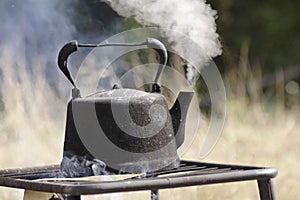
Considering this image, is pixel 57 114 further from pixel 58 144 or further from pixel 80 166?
pixel 80 166

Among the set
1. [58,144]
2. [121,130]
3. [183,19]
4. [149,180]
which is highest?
[183,19]

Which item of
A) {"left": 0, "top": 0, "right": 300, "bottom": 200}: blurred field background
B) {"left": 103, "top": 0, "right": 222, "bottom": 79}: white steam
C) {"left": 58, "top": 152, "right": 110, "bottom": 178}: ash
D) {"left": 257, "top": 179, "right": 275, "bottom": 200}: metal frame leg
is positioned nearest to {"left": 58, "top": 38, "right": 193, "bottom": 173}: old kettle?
{"left": 58, "top": 152, "right": 110, "bottom": 178}: ash

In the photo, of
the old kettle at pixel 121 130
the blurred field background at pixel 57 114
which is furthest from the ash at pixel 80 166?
the blurred field background at pixel 57 114

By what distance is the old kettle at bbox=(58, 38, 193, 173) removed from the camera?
2.61 meters

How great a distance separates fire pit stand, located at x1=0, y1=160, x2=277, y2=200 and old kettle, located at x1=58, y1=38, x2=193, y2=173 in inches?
2.3

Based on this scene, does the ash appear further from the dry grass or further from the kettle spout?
the dry grass

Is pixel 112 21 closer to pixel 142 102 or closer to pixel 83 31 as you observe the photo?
pixel 83 31

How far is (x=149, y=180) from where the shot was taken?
232 centimetres

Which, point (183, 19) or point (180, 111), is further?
point (183, 19)

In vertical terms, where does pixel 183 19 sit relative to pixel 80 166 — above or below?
above

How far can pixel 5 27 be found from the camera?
4262 mm

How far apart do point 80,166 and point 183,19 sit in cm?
77

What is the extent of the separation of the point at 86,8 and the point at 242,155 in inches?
44.1

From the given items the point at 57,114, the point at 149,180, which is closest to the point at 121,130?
the point at 149,180
